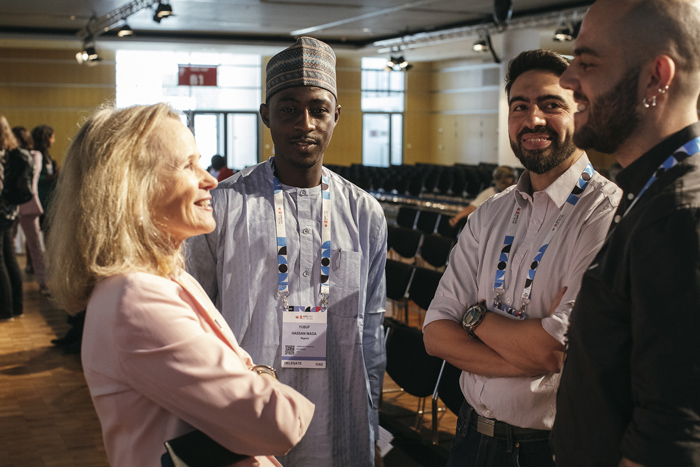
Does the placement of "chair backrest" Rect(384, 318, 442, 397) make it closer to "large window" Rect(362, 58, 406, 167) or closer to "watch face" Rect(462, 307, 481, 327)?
"watch face" Rect(462, 307, 481, 327)

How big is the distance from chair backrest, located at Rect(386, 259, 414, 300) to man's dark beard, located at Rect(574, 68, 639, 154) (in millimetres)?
3334

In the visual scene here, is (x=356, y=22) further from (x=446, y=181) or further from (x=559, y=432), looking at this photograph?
(x=559, y=432)

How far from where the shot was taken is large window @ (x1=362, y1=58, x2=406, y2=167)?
2292cm

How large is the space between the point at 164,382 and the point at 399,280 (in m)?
3.52

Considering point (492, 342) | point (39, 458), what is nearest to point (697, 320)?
point (492, 342)

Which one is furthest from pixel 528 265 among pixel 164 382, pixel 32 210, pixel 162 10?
pixel 162 10

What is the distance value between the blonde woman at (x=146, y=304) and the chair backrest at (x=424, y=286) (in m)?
3.04

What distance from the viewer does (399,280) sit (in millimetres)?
4527

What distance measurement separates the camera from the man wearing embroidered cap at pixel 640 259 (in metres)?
0.98

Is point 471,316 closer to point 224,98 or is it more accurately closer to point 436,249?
point 436,249

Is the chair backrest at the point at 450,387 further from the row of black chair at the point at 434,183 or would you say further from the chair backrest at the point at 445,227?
the row of black chair at the point at 434,183

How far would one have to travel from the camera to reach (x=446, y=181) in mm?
13680

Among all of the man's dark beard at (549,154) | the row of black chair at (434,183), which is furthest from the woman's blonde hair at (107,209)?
the row of black chair at (434,183)

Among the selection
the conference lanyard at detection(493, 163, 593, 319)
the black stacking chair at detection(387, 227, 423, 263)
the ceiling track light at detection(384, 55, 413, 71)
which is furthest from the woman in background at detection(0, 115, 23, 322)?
the ceiling track light at detection(384, 55, 413, 71)
